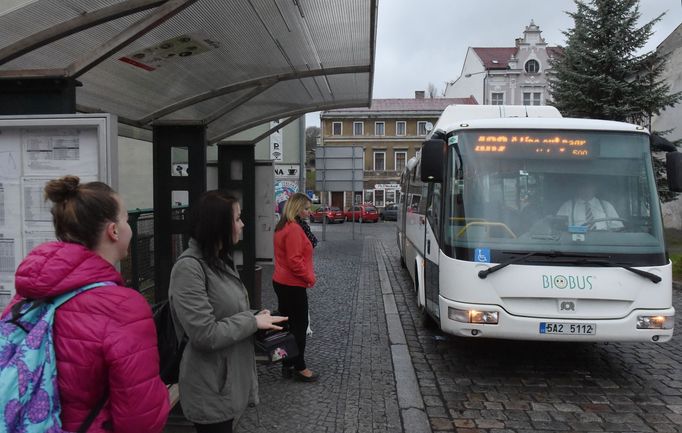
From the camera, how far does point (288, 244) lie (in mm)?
4957

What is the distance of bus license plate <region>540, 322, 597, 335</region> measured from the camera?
4.76 metres

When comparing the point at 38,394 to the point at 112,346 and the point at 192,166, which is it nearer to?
the point at 112,346

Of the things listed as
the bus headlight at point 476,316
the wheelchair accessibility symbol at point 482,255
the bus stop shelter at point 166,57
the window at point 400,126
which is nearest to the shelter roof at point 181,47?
the bus stop shelter at point 166,57

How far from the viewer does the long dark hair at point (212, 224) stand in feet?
8.24

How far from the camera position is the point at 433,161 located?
542 centimetres

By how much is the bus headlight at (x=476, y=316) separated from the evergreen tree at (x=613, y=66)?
52.3 ft

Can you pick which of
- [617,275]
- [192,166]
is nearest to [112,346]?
[192,166]

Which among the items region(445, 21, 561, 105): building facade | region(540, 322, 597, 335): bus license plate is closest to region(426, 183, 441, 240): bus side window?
region(540, 322, 597, 335): bus license plate

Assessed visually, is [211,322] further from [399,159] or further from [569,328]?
[399,159]

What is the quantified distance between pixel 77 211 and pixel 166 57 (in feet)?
13.7

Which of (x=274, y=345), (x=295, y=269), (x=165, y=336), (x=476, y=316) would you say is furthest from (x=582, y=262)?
(x=165, y=336)

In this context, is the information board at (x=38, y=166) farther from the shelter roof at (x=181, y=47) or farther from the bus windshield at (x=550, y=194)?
the bus windshield at (x=550, y=194)

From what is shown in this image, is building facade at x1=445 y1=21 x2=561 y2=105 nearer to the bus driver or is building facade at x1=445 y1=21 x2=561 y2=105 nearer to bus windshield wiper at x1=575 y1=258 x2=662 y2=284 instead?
the bus driver

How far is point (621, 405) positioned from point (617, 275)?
1147 millimetres
